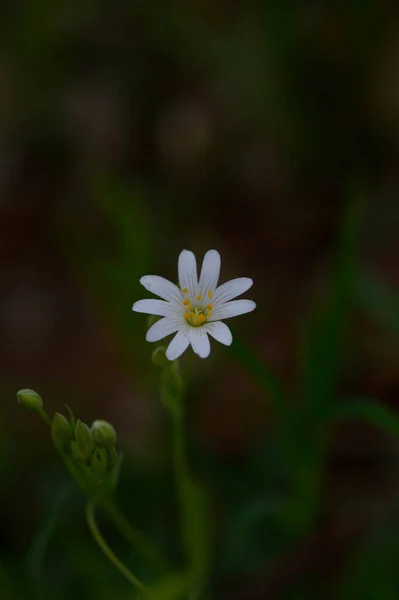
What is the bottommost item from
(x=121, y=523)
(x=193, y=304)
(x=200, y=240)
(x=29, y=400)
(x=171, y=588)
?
(x=171, y=588)

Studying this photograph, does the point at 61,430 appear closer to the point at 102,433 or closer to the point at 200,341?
the point at 102,433

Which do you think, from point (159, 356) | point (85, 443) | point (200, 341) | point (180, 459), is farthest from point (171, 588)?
point (200, 341)

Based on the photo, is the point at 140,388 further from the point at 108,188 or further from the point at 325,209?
the point at 325,209

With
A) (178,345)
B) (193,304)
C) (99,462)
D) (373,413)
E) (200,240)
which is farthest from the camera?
(200,240)

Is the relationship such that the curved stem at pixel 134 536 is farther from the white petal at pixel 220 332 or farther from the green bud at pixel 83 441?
the white petal at pixel 220 332

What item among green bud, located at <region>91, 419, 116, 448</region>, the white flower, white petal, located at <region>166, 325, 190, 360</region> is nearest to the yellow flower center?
the white flower

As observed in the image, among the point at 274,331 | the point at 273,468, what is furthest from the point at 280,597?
the point at 274,331
